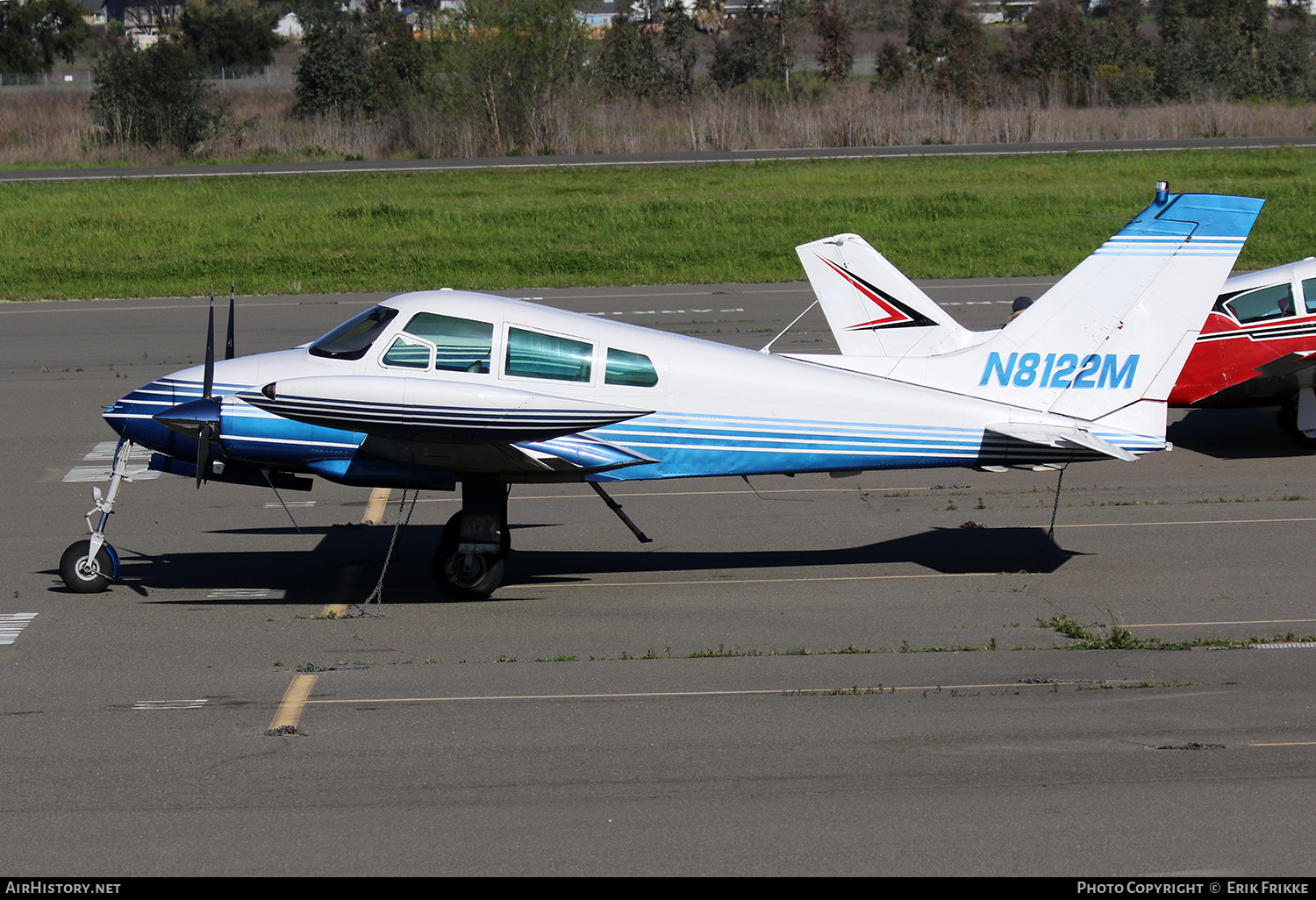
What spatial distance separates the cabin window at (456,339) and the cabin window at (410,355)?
0.24 ft

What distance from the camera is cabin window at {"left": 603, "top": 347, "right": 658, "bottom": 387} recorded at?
10203 mm

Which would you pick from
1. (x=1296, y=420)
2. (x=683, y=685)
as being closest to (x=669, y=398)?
(x=683, y=685)

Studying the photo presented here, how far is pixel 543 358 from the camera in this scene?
33.1ft

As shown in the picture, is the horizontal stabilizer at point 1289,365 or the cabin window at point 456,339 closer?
the cabin window at point 456,339

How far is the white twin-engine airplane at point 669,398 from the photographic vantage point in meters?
9.98

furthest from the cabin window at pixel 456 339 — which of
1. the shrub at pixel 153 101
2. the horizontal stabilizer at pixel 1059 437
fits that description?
the shrub at pixel 153 101

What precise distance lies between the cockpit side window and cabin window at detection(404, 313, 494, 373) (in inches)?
2.6

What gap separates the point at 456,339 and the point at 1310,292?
10.7 m

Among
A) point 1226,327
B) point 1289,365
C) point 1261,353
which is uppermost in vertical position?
point 1226,327

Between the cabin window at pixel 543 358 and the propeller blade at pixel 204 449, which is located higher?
the cabin window at pixel 543 358

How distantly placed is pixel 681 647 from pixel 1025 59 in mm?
68288

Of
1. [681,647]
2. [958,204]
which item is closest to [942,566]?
[681,647]

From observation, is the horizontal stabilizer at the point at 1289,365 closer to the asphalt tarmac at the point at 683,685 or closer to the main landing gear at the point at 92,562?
the asphalt tarmac at the point at 683,685

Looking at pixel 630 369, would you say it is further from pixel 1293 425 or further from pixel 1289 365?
pixel 1293 425
